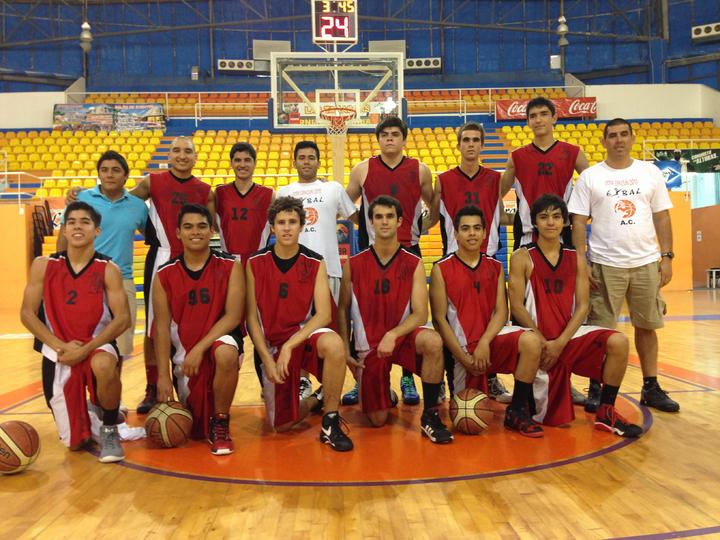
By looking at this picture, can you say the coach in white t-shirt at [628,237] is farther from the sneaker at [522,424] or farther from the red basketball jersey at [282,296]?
the red basketball jersey at [282,296]

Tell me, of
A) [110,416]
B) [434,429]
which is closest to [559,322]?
[434,429]

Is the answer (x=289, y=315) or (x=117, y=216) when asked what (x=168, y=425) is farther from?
(x=117, y=216)

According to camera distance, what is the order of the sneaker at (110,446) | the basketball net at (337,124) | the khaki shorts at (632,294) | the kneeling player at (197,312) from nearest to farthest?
the sneaker at (110,446) → the kneeling player at (197,312) → the khaki shorts at (632,294) → the basketball net at (337,124)

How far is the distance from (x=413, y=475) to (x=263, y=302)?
1.43m

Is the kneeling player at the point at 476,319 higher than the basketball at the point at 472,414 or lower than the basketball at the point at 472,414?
higher

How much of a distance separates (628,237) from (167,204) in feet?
10.1

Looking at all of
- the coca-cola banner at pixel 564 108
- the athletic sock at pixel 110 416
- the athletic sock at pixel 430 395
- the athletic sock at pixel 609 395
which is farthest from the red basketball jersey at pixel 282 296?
the coca-cola banner at pixel 564 108

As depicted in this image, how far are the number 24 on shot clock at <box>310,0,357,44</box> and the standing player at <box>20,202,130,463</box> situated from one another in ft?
31.3

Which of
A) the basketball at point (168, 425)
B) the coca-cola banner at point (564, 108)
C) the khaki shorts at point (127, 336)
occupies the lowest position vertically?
the basketball at point (168, 425)

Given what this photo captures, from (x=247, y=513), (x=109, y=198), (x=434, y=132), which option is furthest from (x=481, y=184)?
(x=434, y=132)

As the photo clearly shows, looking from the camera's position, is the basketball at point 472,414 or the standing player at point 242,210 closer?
the basketball at point 472,414

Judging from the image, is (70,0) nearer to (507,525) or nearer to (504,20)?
(504,20)

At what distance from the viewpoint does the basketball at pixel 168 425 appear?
3414 millimetres

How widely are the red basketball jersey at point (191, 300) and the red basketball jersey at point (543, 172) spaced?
209cm
